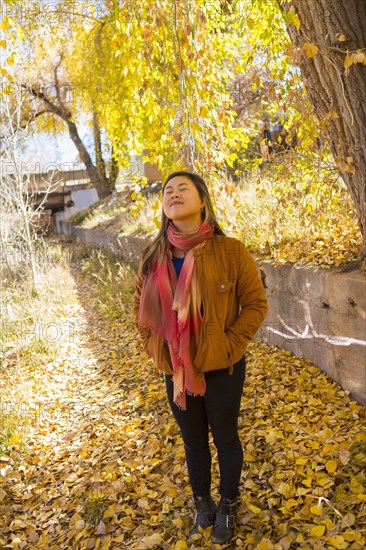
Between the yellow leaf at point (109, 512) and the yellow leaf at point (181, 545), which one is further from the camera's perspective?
the yellow leaf at point (109, 512)

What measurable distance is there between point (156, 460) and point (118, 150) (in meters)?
3.56

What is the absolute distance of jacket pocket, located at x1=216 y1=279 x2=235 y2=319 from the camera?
244cm

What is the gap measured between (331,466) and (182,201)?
1.81 meters

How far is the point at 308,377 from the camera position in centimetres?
417

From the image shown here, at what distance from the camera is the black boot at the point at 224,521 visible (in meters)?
2.69

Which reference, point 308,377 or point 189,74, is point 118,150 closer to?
point 189,74

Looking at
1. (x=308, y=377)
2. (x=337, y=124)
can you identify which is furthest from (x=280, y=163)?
(x=308, y=377)

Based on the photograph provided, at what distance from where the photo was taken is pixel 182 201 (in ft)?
8.34

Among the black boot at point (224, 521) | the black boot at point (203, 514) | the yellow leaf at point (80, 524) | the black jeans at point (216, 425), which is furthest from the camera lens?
the yellow leaf at point (80, 524)

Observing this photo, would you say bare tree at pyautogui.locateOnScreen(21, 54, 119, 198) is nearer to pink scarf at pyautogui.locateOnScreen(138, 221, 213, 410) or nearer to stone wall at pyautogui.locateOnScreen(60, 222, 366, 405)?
stone wall at pyautogui.locateOnScreen(60, 222, 366, 405)

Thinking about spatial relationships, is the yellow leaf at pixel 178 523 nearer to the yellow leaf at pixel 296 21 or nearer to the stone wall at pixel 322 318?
the stone wall at pixel 322 318

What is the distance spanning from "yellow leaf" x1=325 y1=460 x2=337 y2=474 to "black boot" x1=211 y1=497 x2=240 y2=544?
637 millimetres

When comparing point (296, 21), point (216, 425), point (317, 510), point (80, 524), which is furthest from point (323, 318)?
point (80, 524)

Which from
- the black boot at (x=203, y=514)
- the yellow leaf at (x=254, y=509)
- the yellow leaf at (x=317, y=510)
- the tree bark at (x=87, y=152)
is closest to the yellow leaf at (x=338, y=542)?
the yellow leaf at (x=317, y=510)
